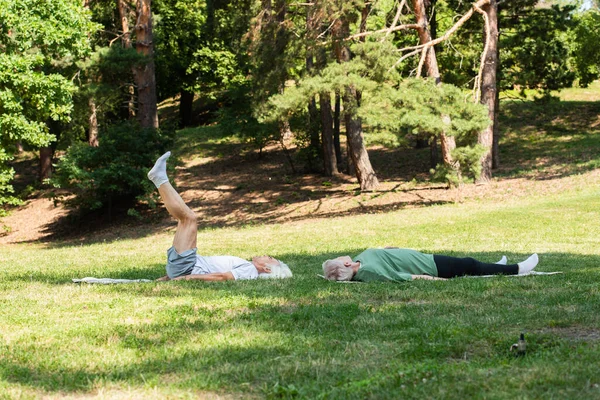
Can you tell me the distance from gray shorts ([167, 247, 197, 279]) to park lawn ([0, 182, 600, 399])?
0.47 metres

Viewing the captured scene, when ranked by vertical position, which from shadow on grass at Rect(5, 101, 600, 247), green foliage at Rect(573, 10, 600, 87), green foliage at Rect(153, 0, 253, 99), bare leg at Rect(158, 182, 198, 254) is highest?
green foliage at Rect(153, 0, 253, 99)

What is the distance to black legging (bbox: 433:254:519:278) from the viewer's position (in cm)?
963

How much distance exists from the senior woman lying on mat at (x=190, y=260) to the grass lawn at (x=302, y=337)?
0.55 meters

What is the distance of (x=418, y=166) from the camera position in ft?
111

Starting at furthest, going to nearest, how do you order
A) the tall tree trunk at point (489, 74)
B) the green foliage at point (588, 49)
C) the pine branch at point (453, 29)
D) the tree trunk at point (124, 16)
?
the green foliage at point (588, 49) < the tree trunk at point (124, 16) < the tall tree trunk at point (489, 74) < the pine branch at point (453, 29)

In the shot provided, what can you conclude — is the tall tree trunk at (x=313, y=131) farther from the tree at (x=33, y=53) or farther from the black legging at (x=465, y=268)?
the black legging at (x=465, y=268)

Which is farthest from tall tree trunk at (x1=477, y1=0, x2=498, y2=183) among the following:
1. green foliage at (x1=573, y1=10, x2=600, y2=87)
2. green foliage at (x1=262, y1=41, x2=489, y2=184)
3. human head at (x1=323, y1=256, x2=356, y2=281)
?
human head at (x1=323, y1=256, x2=356, y2=281)

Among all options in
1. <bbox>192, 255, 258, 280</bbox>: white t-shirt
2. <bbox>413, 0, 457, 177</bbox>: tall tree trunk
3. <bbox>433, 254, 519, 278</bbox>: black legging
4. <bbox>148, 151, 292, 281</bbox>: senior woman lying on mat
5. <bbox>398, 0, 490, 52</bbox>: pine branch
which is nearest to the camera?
<bbox>148, 151, 292, 281</bbox>: senior woman lying on mat

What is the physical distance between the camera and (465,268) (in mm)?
9617

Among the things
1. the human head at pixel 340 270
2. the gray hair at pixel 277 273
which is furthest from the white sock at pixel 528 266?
the gray hair at pixel 277 273

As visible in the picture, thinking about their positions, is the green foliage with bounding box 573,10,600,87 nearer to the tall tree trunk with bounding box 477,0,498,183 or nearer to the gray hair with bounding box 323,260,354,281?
the tall tree trunk with bounding box 477,0,498,183

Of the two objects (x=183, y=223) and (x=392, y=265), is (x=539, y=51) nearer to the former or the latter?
(x=392, y=265)

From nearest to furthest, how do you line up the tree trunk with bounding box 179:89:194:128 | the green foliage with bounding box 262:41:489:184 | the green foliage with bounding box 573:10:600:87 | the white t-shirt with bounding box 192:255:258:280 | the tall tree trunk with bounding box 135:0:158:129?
the white t-shirt with bounding box 192:255:258:280, the green foliage with bounding box 262:41:489:184, the tall tree trunk with bounding box 135:0:158:129, the green foliage with bounding box 573:10:600:87, the tree trunk with bounding box 179:89:194:128

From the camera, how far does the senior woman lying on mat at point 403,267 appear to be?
9.30m
